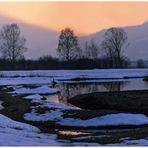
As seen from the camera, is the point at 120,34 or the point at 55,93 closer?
the point at 55,93

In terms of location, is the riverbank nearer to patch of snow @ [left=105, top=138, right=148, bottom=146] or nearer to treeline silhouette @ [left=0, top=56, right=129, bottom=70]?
patch of snow @ [left=105, top=138, right=148, bottom=146]

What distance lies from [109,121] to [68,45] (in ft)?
353

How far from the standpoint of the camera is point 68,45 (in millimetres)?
131375

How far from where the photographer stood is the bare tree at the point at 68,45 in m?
128

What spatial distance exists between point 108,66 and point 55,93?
74.5m

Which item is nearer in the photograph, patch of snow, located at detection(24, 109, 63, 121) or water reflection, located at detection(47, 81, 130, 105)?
patch of snow, located at detection(24, 109, 63, 121)

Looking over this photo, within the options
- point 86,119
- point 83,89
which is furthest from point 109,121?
point 83,89

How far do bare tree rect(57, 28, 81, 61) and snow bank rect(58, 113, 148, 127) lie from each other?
10061 cm

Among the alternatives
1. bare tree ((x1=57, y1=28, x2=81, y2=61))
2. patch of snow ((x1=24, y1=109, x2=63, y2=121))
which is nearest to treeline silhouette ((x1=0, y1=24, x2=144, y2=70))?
bare tree ((x1=57, y1=28, x2=81, y2=61))

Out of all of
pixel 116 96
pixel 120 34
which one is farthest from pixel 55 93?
pixel 120 34

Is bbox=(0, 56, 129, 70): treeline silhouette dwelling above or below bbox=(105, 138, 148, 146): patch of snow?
above

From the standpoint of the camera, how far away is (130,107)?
31766 millimetres

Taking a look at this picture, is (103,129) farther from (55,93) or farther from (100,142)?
(55,93)

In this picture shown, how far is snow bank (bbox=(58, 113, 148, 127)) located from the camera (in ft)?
79.8
